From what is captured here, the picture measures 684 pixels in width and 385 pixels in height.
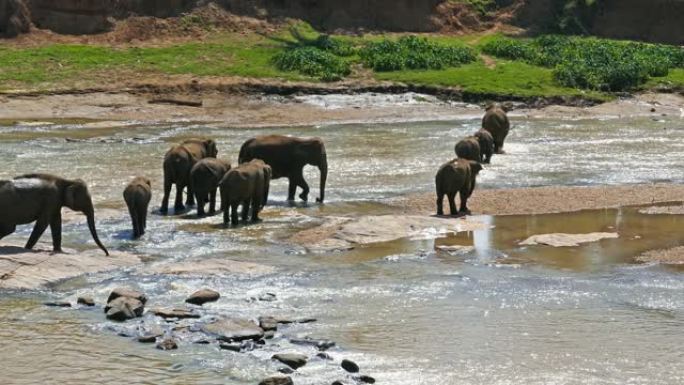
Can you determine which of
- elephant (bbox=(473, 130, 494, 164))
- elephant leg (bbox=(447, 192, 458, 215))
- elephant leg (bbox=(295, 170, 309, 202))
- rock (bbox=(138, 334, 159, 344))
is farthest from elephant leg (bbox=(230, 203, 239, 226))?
elephant (bbox=(473, 130, 494, 164))

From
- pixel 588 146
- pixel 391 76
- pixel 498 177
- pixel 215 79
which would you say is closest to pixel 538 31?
pixel 391 76

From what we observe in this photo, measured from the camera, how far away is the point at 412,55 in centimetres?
4812

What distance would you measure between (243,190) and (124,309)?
273 inches

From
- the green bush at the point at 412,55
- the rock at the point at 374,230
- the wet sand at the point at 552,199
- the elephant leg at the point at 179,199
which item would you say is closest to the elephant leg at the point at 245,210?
the rock at the point at 374,230

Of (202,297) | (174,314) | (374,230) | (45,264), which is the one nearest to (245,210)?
(374,230)

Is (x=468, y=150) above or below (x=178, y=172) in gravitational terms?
below

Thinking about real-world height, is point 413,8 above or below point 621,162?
above

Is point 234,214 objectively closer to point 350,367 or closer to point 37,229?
point 37,229

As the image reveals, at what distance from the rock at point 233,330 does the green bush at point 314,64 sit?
32.0 meters

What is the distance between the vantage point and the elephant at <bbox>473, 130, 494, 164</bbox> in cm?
2953

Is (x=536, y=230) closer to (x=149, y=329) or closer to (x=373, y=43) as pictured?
(x=149, y=329)

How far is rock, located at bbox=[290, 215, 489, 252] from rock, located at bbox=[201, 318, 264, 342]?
16.1 feet

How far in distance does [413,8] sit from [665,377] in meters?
46.5

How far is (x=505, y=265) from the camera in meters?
17.4
